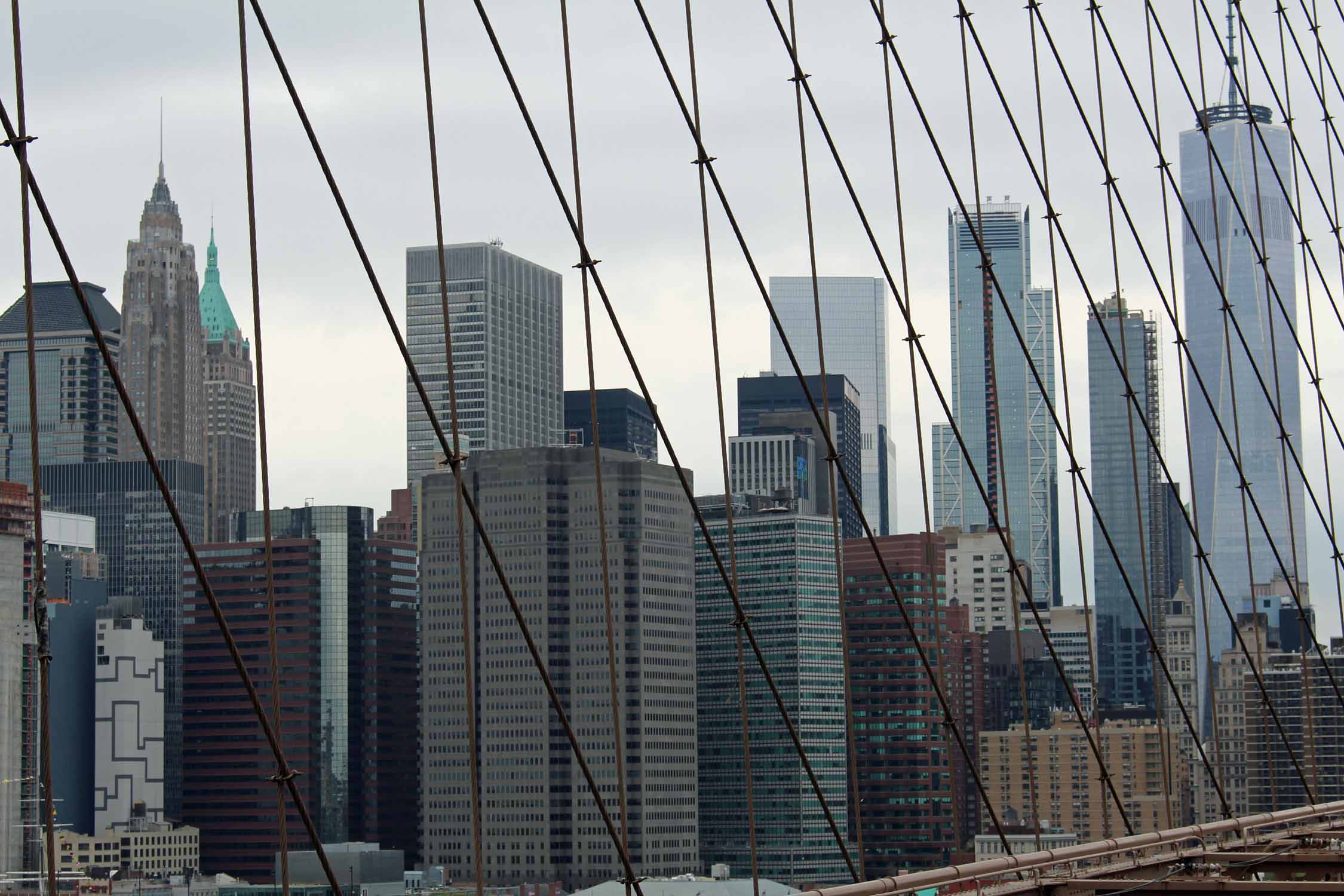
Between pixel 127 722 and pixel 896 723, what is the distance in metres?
50.8

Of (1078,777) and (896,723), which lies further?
(896,723)

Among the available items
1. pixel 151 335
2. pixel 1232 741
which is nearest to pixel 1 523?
pixel 1232 741

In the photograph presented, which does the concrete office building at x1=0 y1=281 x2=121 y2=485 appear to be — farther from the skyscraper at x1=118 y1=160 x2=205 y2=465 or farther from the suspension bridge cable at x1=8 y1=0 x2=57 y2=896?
the suspension bridge cable at x1=8 y1=0 x2=57 y2=896

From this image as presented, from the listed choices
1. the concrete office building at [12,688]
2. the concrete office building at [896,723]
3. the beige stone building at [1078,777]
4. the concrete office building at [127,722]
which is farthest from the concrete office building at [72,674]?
the beige stone building at [1078,777]

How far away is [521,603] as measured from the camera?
5423 inches

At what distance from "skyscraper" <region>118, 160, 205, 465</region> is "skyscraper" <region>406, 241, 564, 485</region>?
20.1 meters

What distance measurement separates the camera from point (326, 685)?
141 meters

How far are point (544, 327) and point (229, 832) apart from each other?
75100mm

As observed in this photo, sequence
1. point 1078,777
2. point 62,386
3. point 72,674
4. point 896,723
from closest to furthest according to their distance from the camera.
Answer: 1. point 1078,777
2. point 896,723
3. point 72,674
4. point 62,386

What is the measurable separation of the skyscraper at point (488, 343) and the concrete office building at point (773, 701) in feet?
154

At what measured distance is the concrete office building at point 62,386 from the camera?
602 ft

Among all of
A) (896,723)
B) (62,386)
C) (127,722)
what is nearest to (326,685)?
(127,722)

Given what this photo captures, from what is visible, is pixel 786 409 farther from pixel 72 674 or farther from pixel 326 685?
pixel 72 674

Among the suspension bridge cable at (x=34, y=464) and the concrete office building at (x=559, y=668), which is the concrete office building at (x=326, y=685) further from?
the suspension bridge cable at (x=34, y=464)
